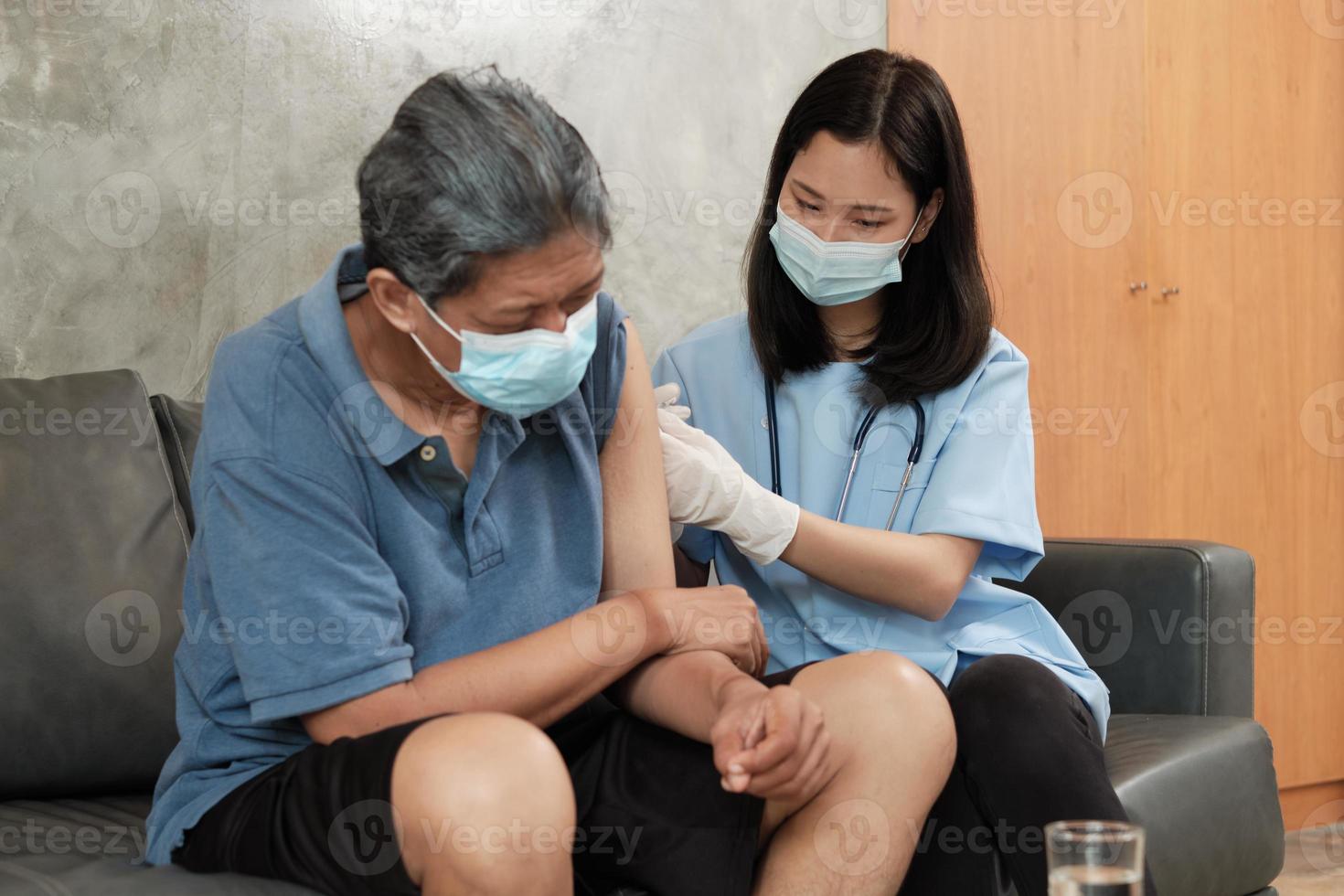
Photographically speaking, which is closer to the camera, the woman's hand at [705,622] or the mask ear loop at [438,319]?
the mask ear loop at [438,319]

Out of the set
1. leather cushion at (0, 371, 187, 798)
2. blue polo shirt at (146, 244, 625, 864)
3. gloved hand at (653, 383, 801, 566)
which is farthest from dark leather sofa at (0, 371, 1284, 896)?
gloved hand at (653, 383, 801, 566)

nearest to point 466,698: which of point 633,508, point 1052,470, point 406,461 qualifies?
point 406,461

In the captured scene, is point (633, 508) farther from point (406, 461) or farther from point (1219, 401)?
point (1219, 401)

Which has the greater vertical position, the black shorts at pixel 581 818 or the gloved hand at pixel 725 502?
the gloved hand at pixel 725 502

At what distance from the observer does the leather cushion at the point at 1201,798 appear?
149cm

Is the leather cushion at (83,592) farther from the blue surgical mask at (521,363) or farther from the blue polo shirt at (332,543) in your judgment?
the blue surgical mask at (521,363)

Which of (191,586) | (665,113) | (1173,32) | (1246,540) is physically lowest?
(1246,540)

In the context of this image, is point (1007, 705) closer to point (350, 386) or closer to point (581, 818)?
point (581, 818)

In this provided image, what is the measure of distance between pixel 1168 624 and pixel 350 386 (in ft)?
4.02

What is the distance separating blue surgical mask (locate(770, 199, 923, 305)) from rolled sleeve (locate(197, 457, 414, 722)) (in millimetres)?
733

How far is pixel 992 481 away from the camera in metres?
1.58

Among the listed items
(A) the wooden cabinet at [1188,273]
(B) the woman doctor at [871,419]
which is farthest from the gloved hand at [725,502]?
(A) the wooden cabinet at [1188,273]

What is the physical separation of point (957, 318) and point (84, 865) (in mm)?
1153

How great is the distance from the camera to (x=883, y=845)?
3.88ft
